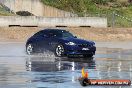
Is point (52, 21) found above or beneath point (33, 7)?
beneath

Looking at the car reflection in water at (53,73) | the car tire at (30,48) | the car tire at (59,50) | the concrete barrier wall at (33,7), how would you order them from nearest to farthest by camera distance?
1. the car reflection in water at (53,73)
2. the car tire at (59,50)
3. the car tire at (30,48)
4. the concrete barrier wall at (33,7)

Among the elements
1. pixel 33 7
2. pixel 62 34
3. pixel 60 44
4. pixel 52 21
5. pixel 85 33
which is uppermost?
pixel 33 7

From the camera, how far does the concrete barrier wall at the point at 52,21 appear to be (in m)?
59.1

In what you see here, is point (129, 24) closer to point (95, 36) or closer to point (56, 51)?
point (95, 36)

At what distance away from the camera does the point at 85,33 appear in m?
59.1

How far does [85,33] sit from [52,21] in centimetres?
350

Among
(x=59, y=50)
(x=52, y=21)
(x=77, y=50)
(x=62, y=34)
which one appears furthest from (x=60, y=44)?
(x=52, y=21)

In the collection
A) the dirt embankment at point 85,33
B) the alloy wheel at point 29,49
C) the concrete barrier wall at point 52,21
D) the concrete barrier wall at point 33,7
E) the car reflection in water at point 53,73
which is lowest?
the car reflection in water at point 53,73

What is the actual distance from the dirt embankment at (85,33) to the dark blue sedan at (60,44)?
21.2 m

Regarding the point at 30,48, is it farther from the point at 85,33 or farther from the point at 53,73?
the point at 85,33

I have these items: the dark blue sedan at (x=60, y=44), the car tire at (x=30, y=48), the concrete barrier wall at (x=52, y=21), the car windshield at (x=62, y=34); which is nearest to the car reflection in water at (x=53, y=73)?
the dark blue sedan at (x=60, y=44)

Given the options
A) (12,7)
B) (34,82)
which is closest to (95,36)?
(12,7)

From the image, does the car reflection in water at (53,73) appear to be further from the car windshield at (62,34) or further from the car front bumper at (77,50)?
the car windshield at (62,34)

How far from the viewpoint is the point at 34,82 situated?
61.4ft
